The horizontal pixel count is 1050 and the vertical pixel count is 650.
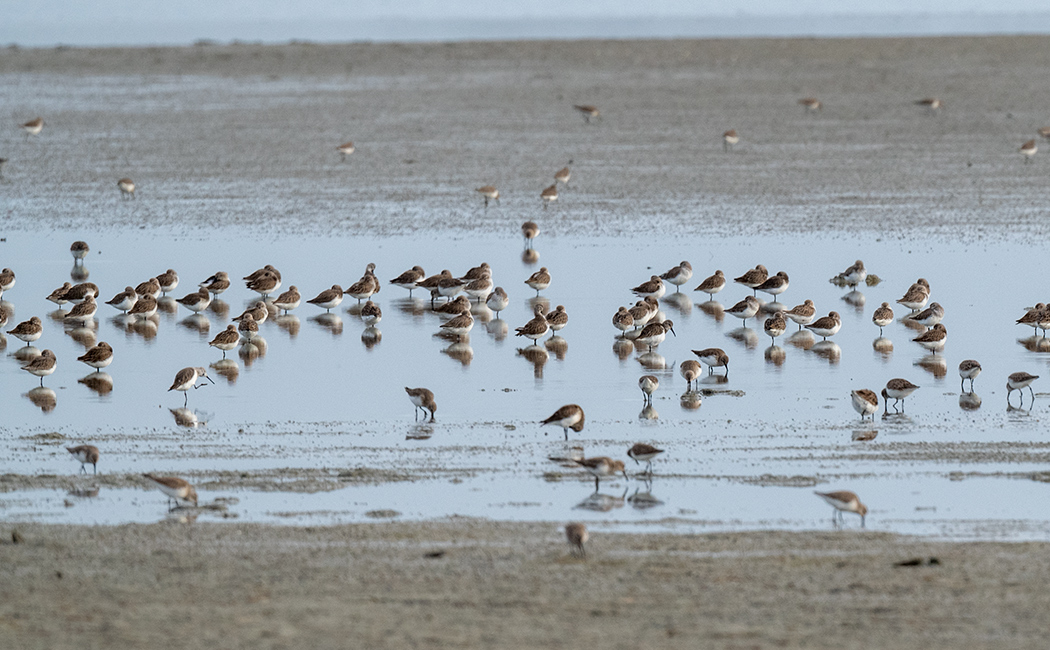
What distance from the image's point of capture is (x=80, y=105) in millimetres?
43750

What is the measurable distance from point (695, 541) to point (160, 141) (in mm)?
28705

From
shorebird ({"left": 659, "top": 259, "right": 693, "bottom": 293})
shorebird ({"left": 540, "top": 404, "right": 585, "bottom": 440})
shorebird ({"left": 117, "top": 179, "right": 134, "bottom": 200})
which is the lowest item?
shorebird ({"left": 540, "top": 404, "right": 585, "bottom": 440})

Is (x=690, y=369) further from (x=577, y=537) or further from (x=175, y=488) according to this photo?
(x=175, y=488)

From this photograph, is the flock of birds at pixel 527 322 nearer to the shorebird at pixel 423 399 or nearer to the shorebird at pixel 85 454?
the shorebird at pixel 423 399

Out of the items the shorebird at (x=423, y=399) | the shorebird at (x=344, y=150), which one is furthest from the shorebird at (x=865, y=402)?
the shorebird at (x=344, y=150)

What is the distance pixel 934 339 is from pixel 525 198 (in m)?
12.8

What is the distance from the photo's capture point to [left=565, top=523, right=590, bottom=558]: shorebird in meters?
8.96

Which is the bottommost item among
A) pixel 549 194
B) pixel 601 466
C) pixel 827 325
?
pixel 601 466

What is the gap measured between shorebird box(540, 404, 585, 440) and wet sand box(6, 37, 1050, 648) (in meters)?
2.38

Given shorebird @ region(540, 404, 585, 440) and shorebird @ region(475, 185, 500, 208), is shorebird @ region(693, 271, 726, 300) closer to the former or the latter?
shorebird @ region(540, 404, 585, 440)

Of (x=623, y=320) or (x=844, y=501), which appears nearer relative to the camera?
(x=844, y=501)

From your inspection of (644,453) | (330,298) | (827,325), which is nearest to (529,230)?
(330,298)

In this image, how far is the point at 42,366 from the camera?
1466cm

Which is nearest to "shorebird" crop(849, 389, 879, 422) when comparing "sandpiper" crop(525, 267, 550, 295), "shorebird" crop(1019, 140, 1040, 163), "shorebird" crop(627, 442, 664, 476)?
"shorebird" crop(627, 442, 664, 476)
